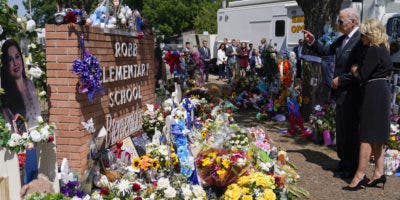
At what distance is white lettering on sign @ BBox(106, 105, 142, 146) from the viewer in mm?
5145

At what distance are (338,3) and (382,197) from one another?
4.80 m

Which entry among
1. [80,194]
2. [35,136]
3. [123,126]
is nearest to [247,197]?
[80,194]

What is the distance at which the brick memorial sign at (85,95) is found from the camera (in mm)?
4289

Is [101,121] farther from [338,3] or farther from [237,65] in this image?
[237,65]

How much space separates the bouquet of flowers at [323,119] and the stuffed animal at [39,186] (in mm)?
4897

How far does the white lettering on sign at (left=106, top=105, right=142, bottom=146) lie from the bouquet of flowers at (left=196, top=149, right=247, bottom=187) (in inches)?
44.9

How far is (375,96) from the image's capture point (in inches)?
199

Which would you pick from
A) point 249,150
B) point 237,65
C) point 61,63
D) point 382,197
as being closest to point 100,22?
point 61,63

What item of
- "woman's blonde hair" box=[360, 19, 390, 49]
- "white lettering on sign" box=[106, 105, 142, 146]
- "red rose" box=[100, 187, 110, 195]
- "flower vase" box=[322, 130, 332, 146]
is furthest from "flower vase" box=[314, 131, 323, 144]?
"red rose" box=[100, 187, 110, 195]

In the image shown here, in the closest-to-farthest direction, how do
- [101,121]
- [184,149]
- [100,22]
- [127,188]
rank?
[127,188], [184,149], [101,121], [100,22]

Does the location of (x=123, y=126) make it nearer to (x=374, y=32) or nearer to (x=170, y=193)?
(x=170, y=193)

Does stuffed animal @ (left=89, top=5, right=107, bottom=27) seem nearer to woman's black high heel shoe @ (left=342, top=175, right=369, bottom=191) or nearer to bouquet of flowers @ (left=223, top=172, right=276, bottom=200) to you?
bouquet of flowers @ (left=223, top=172, right=276, bottom=200)

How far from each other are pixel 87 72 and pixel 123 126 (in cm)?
143

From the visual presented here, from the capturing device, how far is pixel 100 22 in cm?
532
